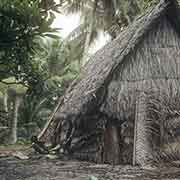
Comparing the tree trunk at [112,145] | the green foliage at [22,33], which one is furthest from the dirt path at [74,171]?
the green foliage at [22,33]

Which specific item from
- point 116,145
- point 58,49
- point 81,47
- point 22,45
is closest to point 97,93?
point 116,145

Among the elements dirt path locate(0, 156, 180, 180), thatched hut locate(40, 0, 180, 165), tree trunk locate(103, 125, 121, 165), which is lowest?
dirt path locate(0, 156, 180, 180)

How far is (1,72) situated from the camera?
259 inches

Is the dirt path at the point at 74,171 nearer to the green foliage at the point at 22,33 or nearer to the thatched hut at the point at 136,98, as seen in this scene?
the thatched hut at the point at 136,98

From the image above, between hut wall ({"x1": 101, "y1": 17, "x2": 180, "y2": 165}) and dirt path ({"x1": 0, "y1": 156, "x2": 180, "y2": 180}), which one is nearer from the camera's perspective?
dirt path ({"x1": 0, "y1": 156, "x2": 180, "y2": 180})

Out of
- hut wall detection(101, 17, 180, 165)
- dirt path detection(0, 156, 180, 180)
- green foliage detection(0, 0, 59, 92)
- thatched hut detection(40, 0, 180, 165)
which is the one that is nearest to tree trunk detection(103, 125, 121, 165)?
thatched hut detection(40, 0, 180, 165)

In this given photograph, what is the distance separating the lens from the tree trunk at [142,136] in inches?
277

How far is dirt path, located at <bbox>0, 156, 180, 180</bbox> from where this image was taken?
5945 millimetres

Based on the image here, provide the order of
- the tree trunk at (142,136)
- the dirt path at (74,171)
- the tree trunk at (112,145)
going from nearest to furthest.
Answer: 1. the dirt path at (74,171)
2. the tree trunk at (142,136)
3. the tree trunk at (112,145)

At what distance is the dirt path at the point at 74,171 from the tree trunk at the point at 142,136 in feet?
1.09

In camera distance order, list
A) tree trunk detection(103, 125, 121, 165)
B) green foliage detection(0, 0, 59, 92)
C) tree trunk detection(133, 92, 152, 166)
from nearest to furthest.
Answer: green foliage detection(0, 0, 59, 92) → tree trunk detection(133, 92, 152, 166) → tree trunk detection(103, 125, 121, 165)

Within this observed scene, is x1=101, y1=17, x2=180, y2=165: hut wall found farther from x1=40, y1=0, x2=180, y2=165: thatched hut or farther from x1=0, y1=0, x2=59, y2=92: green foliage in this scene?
x1=0, y1=0, x2=59, y2=92: green foliage

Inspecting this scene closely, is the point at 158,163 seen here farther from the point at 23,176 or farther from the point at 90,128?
the point at 23,176

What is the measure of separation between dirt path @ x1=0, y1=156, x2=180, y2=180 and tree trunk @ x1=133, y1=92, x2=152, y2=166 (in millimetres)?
334
